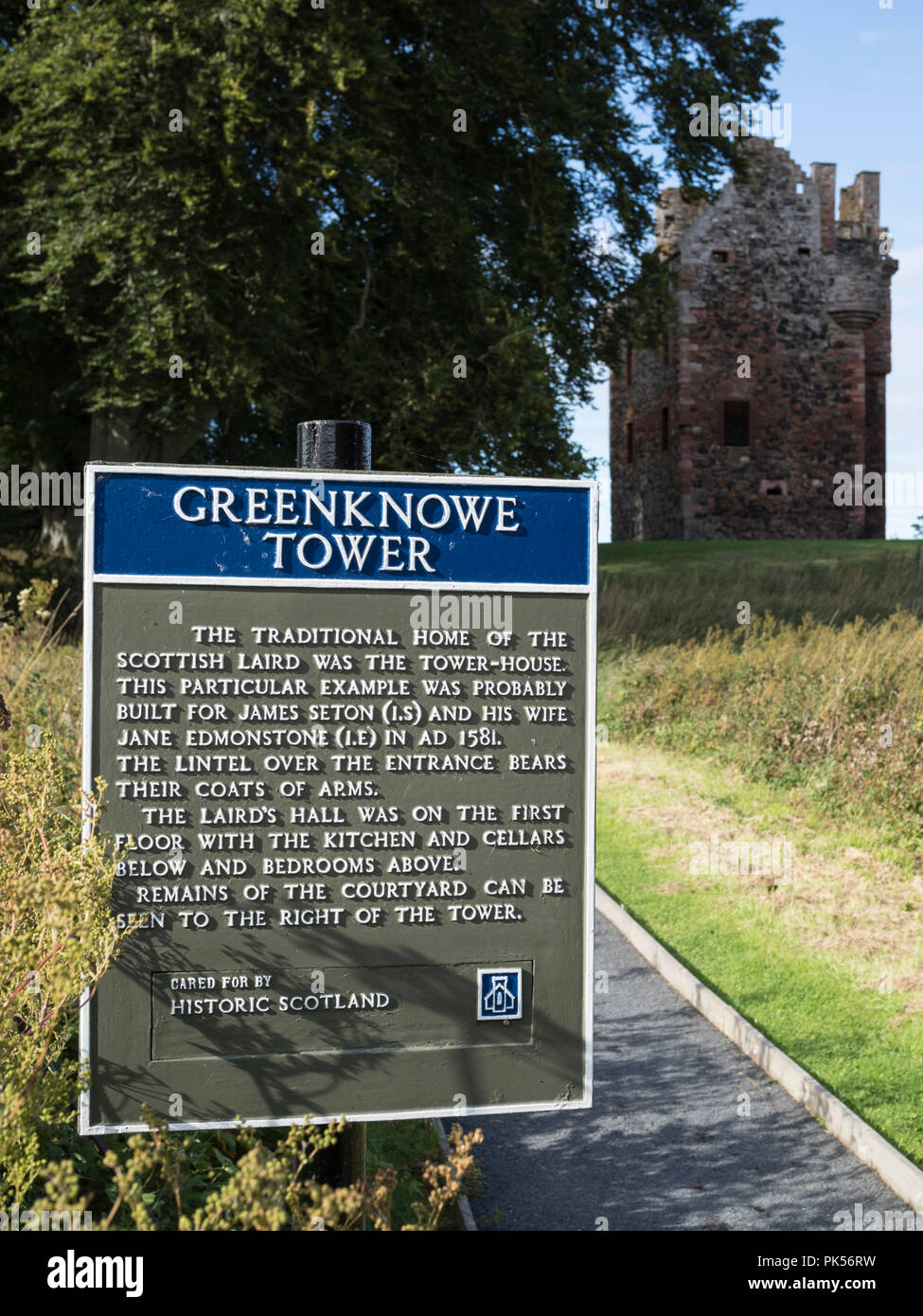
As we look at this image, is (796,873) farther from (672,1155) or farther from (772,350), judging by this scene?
(772,350)

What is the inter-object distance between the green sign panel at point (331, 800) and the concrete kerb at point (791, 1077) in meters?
2.11

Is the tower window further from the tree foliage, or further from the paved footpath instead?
the paved footpath

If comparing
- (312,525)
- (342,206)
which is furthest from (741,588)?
(312,525)

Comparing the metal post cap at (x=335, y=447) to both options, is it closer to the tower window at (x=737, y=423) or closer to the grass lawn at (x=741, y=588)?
the grass lawn at (x=741, y=588)

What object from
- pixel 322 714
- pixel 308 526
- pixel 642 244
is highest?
pixel 642 244

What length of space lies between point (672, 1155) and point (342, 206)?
53.8ft

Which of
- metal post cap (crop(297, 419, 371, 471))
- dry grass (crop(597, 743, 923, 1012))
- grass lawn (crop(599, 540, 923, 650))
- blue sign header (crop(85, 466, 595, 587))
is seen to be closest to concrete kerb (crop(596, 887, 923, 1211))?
dry grass (crop(597, 743, 923, 1012))

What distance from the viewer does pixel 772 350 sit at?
37625 millimetres

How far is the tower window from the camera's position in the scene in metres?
37.7

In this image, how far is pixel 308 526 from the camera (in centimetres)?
363

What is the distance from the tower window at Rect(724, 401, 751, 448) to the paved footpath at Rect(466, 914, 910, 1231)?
109ft

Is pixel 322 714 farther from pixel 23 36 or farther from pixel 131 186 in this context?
pixel 23 36

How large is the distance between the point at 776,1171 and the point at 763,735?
26.0ft

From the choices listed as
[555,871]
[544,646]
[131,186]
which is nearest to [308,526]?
[544,646]
